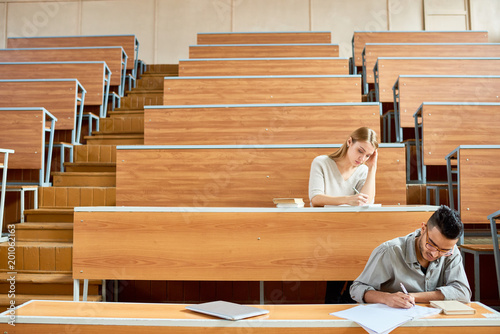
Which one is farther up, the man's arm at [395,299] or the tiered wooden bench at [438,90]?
the tiered wooden bench at [438,90]

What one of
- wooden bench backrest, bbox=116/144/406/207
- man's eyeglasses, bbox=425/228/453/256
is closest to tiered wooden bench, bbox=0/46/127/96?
wooden bench backrest, bbox=116/144/406/207

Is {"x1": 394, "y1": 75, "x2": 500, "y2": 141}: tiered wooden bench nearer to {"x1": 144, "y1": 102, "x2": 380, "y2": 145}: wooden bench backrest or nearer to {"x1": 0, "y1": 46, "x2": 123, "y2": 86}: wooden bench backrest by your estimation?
{"x1": 144, "y1": 102, "x2": 380, "y2": 145}: wooden bench backrest

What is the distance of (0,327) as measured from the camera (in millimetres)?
637

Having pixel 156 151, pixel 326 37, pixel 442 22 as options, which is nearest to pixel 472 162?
pixel 156 151

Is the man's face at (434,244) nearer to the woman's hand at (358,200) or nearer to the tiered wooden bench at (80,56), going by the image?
the woman's hand at (358,200)

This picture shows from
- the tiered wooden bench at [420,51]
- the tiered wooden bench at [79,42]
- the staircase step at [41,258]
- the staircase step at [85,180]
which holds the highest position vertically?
the tiered wooden bench at [79,42]

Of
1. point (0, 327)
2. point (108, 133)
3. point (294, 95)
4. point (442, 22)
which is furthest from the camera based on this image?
point (442, 22)

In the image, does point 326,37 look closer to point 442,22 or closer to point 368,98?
point 368,98

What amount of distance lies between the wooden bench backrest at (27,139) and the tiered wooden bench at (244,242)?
77cm

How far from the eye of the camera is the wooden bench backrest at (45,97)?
6.02 feet

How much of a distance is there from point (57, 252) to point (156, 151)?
0.38 meters

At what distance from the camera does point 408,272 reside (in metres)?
0.77

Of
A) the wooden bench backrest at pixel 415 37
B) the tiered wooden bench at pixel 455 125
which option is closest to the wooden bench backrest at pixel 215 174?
the tiered wooden bench at pixel 455 125

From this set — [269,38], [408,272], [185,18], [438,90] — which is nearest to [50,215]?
[408,272]
